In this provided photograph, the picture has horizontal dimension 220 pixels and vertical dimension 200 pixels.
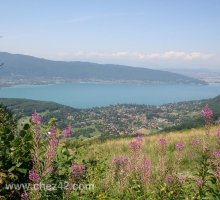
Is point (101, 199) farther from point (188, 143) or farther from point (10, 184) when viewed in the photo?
point (188, 143)

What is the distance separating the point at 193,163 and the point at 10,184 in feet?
21.4

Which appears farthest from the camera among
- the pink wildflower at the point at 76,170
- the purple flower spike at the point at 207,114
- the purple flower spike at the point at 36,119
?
the purple flower spike at the point at 207,114

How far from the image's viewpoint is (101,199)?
5.77 m

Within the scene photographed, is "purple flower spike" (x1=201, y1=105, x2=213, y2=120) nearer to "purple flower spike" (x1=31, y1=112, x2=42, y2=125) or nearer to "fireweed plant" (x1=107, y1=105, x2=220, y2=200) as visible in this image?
"fireweed plant" (x1=107, y1=105, x2=220, y2=200)

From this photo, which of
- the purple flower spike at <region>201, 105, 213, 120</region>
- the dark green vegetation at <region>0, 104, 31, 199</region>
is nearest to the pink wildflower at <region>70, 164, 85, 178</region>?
the dark green vegetation at <region>0, 104, 31, 199</region>

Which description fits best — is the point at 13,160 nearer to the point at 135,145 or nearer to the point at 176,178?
the point at 135,145

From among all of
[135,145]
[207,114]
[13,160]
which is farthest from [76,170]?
[207,114]

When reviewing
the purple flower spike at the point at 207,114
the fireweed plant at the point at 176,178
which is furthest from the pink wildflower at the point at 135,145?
the purple flower spike at the point at 207,114

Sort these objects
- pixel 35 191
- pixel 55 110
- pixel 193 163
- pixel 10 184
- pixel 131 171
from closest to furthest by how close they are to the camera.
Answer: pixel 35 191 < pixel 10 184 < pixel 131 171 < pixel 193 163 < pixel 55 110

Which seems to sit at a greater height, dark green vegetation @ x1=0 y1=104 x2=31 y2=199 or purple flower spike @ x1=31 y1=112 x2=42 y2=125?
purple flower spike @ x1=31 y1=112 x2=42 y2=125

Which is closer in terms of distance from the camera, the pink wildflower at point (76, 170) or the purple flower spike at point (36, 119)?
the purple flower spike at point (36, 119)

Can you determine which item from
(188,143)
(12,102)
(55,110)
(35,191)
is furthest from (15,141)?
(12,102)

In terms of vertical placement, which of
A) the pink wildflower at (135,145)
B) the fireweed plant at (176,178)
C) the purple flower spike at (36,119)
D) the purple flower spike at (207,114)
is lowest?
the fireweed plant at (176,178)

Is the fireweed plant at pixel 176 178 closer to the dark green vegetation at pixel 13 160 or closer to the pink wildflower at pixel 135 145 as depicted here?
the pink wildflower at pixel 135 145
